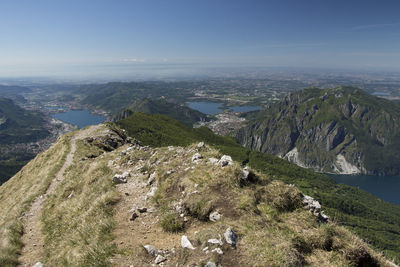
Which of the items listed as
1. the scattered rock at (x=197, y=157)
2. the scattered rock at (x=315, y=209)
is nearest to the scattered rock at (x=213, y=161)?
the scattered rock at (x=197, y=157)

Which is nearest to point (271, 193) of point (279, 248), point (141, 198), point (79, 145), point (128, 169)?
point (279, 248)

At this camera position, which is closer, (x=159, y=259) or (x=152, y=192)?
(x=159, y=259)

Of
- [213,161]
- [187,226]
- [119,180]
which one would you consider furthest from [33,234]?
[213,161]

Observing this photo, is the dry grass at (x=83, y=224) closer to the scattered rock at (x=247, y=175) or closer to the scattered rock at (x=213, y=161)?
the scattered rock at (x=213, y=161)

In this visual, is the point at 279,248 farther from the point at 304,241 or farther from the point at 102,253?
the point at 102,253

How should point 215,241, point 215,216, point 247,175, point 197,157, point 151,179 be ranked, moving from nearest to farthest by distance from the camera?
point 215,241, point 215,216, point 247,175, point 151,179, point 197,157

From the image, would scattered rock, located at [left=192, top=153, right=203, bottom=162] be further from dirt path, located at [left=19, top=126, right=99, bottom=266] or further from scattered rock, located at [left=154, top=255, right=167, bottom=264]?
dirt path, located at [left=19, top=126, right=99, bottom=266]

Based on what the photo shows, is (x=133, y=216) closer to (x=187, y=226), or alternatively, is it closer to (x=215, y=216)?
(x=187, y=226)

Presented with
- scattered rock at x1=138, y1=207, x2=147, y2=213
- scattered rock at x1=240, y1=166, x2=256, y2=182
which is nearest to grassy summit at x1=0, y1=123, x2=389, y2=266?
scattered rock at x1=138, y1=207, x2=147, y2=213
